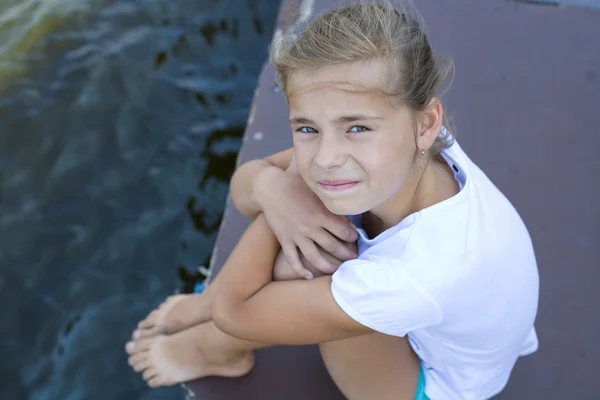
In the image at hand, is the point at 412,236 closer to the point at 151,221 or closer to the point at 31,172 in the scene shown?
the point at 151,221

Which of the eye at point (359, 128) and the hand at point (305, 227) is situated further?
the hand at point (305, 227)

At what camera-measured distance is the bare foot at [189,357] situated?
1.94 m

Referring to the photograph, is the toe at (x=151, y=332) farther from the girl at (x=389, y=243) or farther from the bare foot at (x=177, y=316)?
the girl at (x=389, y=243)

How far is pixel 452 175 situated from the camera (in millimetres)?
1579

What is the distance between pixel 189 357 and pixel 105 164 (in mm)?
1372

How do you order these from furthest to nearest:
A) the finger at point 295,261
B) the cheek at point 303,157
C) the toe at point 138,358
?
1. the toe at point 138,358
2. the finger at point 295,261
3. the cheek at point 303,157

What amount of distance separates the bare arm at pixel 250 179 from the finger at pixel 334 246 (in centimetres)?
30

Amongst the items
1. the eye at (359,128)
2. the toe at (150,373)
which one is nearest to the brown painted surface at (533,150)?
the toe at (150,373)

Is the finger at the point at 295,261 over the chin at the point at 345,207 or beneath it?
beneath

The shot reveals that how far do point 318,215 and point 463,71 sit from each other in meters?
1.26

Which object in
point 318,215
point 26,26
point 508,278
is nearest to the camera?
point 508,278

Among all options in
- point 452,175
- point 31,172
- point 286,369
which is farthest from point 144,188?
point 452,175

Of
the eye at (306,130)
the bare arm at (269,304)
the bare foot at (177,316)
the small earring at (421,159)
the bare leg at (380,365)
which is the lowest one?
the bare foot at (177,316)

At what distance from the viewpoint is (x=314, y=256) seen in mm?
1590
